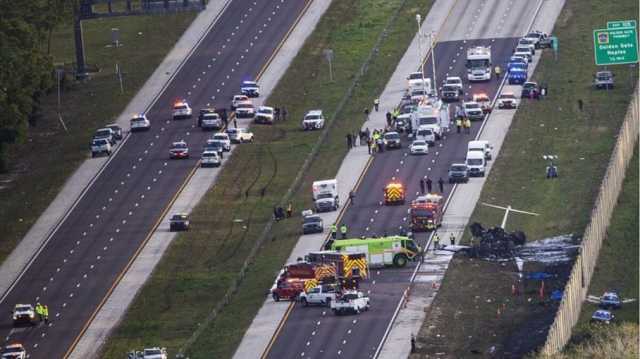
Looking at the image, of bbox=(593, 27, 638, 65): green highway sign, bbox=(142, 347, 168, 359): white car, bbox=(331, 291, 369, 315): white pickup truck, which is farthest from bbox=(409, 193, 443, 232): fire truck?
bbox=(142, 347, 168, 359): white car

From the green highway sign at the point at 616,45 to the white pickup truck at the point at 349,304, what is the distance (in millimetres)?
24646

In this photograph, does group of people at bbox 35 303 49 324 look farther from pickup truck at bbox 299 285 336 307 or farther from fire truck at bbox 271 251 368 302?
pickup truck at bbox 299 285 336 307

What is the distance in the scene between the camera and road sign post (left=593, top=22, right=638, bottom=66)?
602 feet

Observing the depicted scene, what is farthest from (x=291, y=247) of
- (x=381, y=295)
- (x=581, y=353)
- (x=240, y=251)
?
(x=581, y=353)

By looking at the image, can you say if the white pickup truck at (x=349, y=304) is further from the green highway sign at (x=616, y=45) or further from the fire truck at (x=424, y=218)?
the green highway sign at (x=616, y=45)

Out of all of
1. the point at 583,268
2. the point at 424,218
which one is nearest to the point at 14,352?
the point at 424,218

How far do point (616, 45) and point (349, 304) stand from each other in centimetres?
2737

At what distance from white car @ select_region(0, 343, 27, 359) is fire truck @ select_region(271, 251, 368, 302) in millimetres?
18298

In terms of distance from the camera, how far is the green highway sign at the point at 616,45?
18350 centimetres

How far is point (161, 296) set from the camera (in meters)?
192

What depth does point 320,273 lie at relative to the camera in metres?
184

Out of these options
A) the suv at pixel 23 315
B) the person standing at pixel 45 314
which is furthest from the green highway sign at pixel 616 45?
the suv at pixel 23 315

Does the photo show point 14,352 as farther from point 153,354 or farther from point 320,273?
point 320,273

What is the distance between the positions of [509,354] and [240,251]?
4446 centimetres
